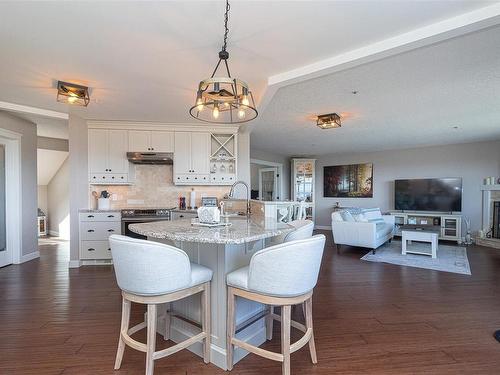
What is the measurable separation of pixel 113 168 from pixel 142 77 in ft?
7.37

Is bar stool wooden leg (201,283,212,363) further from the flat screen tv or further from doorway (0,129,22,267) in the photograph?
the flat screen tv

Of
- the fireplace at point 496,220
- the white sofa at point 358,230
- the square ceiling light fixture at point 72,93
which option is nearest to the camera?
the square ceiling light fixture at point 72,93

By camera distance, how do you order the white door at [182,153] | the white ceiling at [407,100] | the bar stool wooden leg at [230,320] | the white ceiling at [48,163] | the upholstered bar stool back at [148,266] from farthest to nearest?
the white ceiling at [48,163] < the white door at [182,153] < the white ceiling at [407,100] < the bar stool wooden leg at [230,320] < the upholstered bar stool back at [148,266]

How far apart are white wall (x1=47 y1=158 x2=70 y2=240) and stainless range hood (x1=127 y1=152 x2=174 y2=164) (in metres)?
3.52

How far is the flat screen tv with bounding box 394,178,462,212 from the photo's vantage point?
21.9ft

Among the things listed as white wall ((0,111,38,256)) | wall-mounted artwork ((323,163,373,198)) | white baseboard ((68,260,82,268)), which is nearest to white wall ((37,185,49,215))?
white wall ((0,111,38,256))

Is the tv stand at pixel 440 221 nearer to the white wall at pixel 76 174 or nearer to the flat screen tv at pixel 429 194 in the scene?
the flat screen tv at pixel 429 194

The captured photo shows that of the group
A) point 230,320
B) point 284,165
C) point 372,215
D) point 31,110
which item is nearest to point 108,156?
point 31,110

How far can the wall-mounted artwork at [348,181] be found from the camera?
8.20m

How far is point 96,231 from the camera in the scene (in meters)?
4.30

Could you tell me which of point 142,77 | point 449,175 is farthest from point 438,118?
point 142,77

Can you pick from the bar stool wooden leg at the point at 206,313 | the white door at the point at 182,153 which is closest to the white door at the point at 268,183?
the white door at the point at 182,153

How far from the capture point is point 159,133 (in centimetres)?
482

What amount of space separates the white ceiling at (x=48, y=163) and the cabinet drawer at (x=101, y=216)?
10.1 ft
